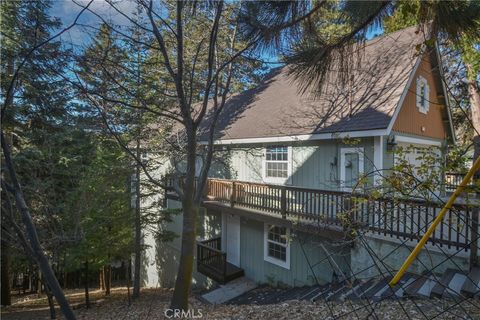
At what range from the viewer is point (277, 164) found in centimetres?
→ 1078

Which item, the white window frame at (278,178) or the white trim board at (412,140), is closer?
the white trim board at (412,140)

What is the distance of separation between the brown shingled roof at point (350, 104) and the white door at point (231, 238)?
3.39 metres

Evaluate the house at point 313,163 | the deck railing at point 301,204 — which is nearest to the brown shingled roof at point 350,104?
the house at point 313,163

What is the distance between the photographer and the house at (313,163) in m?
7.41

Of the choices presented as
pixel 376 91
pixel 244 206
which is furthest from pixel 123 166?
pixel 376 91

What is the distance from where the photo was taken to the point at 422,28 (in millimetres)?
2908

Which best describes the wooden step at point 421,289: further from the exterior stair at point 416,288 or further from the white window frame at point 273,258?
the white window frame at point 273,258

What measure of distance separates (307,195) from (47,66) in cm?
612

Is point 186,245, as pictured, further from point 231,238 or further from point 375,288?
point 231,238

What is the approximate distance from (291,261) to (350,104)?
5.29m

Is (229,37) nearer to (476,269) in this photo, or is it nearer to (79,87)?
(79,87)

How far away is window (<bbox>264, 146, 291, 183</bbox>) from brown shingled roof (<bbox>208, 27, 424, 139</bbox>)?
2.36 ft

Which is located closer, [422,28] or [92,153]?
[422,28]

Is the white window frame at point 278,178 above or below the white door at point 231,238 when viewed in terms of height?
above
